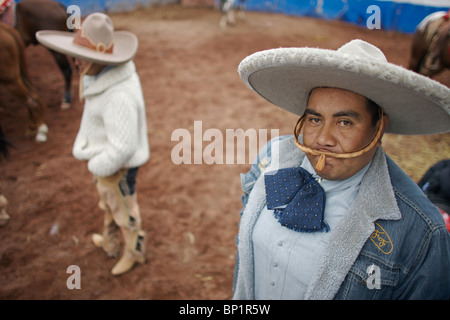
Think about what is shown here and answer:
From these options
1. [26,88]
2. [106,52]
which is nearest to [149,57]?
[26,88]

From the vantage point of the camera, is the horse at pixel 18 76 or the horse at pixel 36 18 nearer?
the horse at pixel 18 76

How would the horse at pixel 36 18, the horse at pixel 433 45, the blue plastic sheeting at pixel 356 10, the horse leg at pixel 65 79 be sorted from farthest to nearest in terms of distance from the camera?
the blue plastic sheeting at pixel 356 10 → the horse at pixel 433 45 → the horse leg at pixel 65 79 → the horse at pixel 36 18

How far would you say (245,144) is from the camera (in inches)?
213

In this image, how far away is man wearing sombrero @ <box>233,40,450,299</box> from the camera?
118cm

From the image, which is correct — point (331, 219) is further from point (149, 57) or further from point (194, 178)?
point (149, 57)

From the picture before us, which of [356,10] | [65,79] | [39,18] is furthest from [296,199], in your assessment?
[356,10]

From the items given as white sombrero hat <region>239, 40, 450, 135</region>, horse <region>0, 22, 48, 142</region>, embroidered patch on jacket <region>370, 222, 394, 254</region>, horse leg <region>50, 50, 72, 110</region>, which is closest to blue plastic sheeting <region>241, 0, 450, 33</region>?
horse leg <region>50, 50, 72, 110</region>

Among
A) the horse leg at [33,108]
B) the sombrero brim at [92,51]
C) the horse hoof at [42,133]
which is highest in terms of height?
the sombrero brim at [92,51]

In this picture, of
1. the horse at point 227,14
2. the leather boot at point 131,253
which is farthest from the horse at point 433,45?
the horse at point 227,14

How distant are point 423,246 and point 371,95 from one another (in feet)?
2.16

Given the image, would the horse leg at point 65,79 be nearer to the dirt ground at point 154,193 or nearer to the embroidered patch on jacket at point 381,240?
the dirt ground at point 154,193

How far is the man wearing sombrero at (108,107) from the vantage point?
227 cm

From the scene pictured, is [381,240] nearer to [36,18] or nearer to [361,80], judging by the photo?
[361,80]

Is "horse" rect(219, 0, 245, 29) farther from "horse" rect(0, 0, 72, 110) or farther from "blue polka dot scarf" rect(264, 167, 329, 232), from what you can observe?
"blue polka dot scarf" rect(264, 167, 329, 232)
